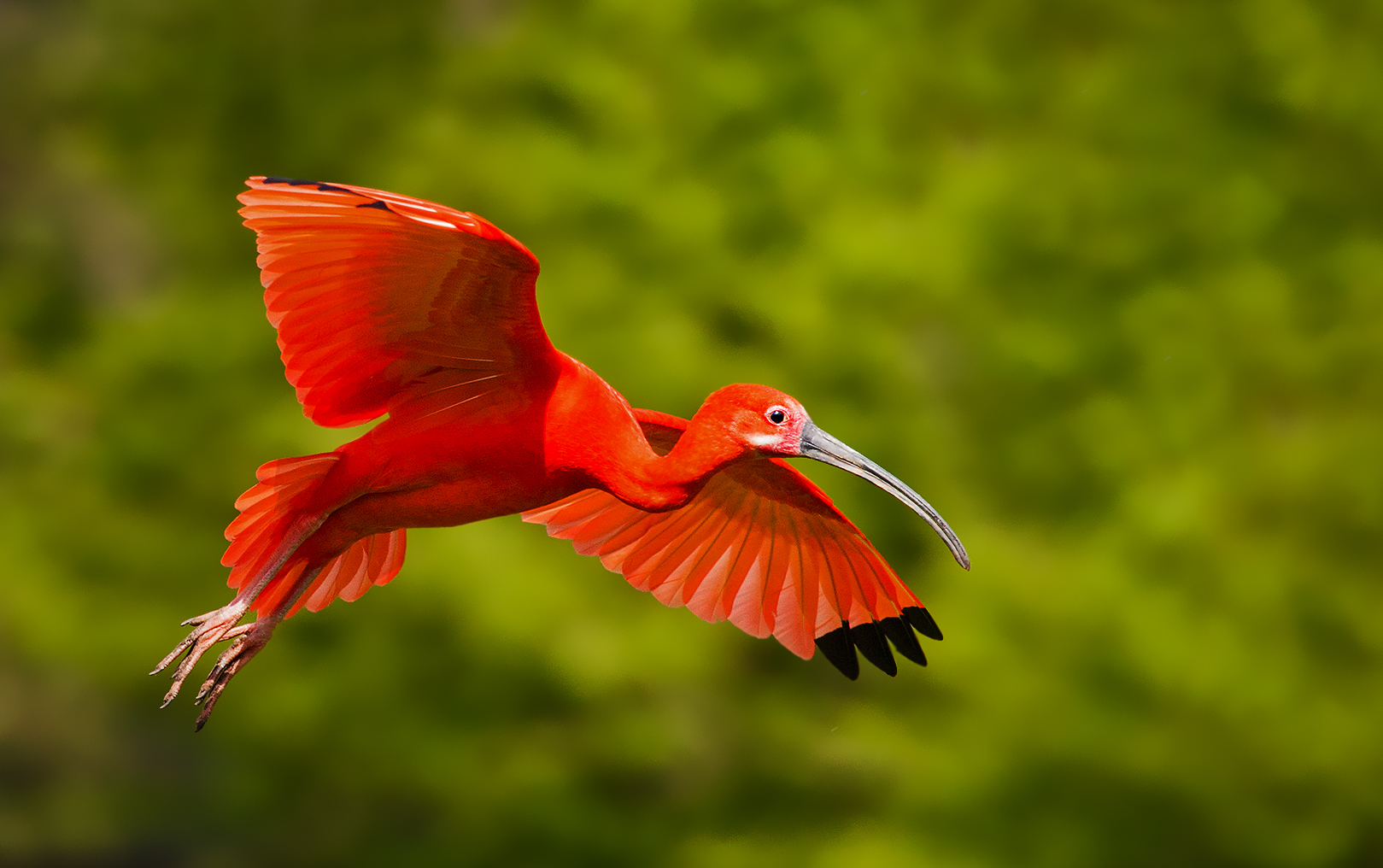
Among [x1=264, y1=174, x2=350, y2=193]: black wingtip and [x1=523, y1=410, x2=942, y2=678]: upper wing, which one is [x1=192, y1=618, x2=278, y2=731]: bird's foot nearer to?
[x1=523, y1=410, x2=942, y2=678]: upper wing

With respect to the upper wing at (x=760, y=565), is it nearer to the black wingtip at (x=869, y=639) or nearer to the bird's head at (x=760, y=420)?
the black wingtip at (x=869, y=639)

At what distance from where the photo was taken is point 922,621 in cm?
388

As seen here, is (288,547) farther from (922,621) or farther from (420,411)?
(922,621)

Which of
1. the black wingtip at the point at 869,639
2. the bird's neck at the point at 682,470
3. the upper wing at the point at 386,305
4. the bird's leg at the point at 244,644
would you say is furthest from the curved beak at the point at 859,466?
the bird's leg at the point at 244,644

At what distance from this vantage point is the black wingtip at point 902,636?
392 cm

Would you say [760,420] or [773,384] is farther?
[773,384]

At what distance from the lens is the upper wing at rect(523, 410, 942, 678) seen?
3.82m

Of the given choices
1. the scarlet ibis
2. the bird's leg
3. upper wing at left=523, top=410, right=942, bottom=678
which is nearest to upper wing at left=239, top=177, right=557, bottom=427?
the scarlet ibis

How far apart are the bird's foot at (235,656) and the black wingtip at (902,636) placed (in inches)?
61.6

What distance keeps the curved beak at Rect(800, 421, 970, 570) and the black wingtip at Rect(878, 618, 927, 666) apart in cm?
75

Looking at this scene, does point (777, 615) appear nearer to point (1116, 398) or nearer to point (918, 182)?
point (1116, 398)

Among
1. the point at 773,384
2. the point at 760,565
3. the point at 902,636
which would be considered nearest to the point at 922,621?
the point at 902,636

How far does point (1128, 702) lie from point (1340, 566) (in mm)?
1485

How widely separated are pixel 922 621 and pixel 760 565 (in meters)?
0.44
